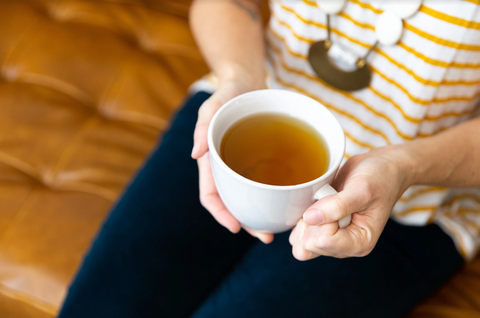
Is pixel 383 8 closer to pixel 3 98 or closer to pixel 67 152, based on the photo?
pixel 67 152

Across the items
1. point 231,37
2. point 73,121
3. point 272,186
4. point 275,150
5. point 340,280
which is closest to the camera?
point 272,186

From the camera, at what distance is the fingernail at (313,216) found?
477 millimetres

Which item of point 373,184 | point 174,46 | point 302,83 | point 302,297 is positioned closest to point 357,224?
point 373,184

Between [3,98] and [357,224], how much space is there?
3.25ft

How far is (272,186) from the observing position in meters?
0.46

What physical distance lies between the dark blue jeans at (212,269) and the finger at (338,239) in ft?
0.60

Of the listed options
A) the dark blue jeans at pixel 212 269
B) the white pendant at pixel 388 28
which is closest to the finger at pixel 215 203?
the dark blue jeans at pixel 212 269

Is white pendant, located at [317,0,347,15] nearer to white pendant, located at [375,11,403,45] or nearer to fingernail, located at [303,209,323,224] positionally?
white pendant, located at [375,11,403,45]

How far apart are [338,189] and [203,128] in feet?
0.75

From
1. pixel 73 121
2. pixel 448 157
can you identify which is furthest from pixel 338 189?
pixel 73 121

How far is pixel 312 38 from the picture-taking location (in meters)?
0.76

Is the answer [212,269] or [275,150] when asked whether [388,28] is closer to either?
[275,150]

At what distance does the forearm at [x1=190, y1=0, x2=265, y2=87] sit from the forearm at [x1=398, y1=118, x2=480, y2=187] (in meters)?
0.31

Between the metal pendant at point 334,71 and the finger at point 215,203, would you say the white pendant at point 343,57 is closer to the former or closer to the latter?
the metal pendant at point 334,71
